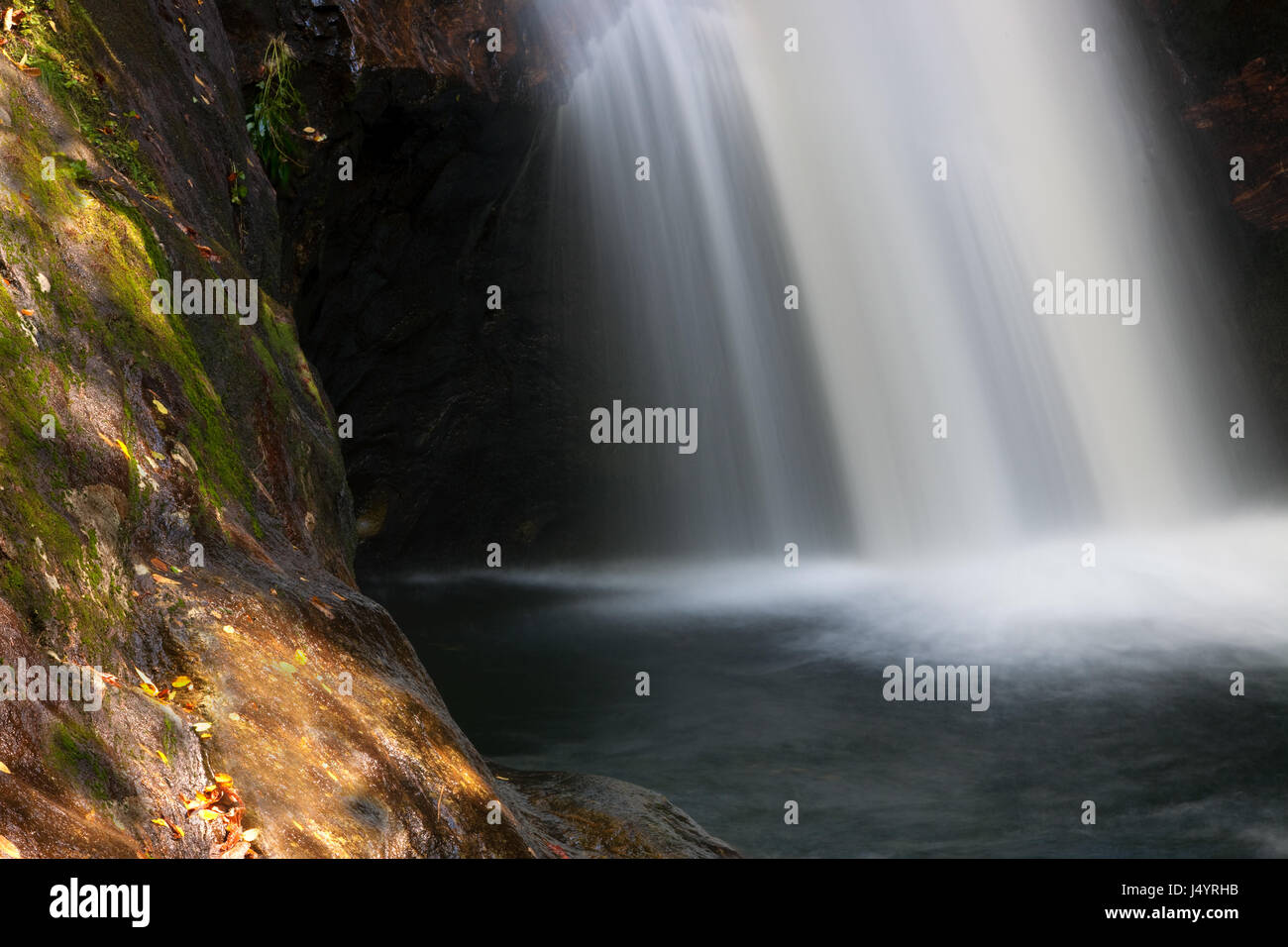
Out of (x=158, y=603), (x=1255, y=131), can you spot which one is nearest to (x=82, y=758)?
(x=158, y=603)

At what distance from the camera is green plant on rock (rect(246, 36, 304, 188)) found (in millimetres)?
8391

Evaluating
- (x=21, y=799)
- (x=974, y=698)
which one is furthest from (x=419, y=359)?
(x=21, y=799)

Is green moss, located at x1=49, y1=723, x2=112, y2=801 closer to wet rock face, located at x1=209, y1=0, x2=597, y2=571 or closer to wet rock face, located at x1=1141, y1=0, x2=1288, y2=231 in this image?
wet rock face, located at x1=209, y1=0, x2=597, y2=571

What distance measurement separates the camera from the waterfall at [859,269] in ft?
49.9

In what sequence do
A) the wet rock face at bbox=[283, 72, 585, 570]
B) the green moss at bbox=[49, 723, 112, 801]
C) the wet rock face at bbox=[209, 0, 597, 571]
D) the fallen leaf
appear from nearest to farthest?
the green moss at bbox=[49, 723, 112, 801], the fallen leaf, the wet rock face at bbox=[209, 0, 597, 571], the wet rock face at bbox=[283, 72, 585, 570]

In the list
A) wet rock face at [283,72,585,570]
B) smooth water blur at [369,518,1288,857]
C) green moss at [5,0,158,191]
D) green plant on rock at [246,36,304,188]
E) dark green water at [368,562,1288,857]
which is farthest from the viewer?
wet rock face at [283,72,585,570]

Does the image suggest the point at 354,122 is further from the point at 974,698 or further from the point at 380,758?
the point at 380,758

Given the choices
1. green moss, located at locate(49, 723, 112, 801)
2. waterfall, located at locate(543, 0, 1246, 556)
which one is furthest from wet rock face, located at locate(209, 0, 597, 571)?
green moss, located at locate(49, 723, 112, 801)

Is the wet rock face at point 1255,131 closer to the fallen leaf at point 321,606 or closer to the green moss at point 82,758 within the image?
the fallen leaf at point 321,606

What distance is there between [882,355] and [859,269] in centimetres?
130

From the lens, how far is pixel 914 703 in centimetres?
841

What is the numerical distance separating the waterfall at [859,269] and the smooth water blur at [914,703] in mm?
2405

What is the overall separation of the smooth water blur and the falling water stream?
0.35 ft

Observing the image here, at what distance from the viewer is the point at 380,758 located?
310 centimetres
